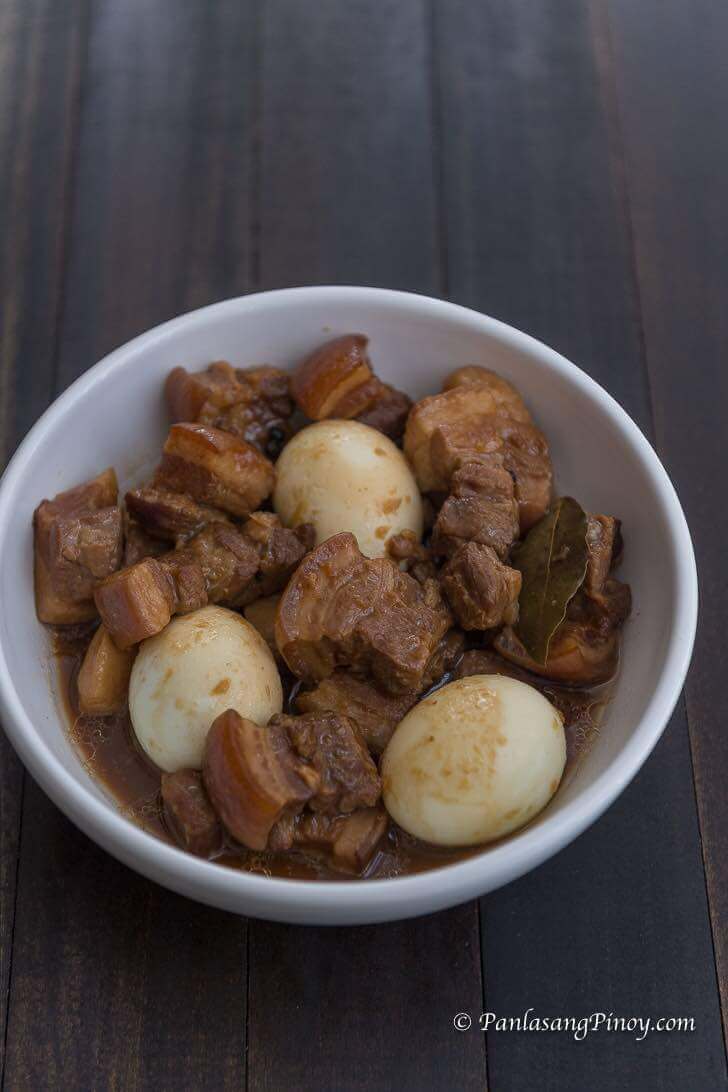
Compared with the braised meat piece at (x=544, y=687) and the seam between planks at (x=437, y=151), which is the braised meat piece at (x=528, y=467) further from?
the seam between planks at (x=437, y=151)

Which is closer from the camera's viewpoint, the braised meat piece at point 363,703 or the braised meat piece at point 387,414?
the braised meat piece at point 363,703

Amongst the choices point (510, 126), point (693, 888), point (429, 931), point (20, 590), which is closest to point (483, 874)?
point (429, 931)

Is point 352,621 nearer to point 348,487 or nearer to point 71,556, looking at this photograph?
point 348,487

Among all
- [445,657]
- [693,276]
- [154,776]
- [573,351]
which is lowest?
[154,776]

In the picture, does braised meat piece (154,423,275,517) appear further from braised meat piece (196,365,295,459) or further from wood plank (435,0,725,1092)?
wood plank (435,0,725,1092)

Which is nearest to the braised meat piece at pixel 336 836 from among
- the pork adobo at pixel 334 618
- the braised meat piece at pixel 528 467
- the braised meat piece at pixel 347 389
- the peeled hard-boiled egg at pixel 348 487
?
the pork adobo at pixel 334 618

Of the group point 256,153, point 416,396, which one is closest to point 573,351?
point 416,396
